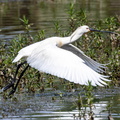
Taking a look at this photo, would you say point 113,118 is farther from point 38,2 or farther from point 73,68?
Answer: point 38,2

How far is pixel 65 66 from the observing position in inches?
307

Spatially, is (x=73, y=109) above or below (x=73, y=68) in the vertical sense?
below

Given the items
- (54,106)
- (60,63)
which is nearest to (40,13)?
(54,106)

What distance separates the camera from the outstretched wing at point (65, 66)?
757 centimetres

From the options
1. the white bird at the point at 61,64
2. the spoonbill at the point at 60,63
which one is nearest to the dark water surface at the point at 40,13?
the spoonbill at the point at 60,63

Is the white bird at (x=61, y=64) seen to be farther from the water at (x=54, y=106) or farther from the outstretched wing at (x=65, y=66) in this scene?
the water at (x=54, y=106)

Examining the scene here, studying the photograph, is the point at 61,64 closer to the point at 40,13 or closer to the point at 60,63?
the point at 60,63

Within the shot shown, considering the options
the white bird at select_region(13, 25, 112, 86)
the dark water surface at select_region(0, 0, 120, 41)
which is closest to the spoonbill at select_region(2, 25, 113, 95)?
the white bird at select_region(13, 25, 112, 86)

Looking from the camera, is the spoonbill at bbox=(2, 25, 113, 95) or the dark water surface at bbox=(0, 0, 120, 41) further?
the dark water surface at bbox=(0, 0, 120, 41)

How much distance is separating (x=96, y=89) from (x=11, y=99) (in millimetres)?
1646

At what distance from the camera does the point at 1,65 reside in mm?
10156

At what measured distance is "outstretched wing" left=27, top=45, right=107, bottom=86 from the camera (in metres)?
7.57

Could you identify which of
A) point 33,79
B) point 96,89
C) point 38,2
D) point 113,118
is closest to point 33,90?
point 33,79

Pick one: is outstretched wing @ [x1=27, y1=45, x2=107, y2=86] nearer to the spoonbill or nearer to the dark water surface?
the spoonbill
